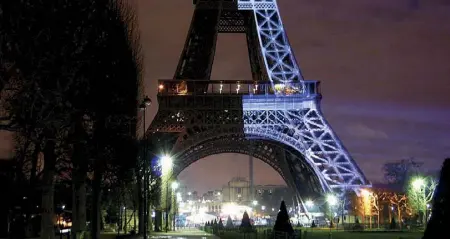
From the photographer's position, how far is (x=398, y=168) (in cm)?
12094

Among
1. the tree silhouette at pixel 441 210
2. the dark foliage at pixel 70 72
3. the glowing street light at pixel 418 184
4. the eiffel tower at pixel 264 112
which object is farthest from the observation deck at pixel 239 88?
the tree silhouette at pixel 441 210

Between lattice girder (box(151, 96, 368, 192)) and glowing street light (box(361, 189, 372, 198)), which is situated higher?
lattice girder (box(151, 96, 368, 192))

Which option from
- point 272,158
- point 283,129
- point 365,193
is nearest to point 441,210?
point 365,193

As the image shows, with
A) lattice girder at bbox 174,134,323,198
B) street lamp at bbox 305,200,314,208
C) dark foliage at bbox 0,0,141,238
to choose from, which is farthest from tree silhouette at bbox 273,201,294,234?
street lamp at bbox 305,200,314,208

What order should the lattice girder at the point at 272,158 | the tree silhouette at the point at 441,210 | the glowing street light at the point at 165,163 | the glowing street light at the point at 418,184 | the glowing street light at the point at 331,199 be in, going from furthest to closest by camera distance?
the lattice girder at the point at 272,158 → the glowing street light at the point at 418,184 → the glowing street light at the point at 331,199 → the glowing street light at the point at 165,163 → the tree silhouette at the point at 441,210

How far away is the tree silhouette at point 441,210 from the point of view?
44.9ft

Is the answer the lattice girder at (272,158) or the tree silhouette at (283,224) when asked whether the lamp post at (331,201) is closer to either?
the lattice girder at (272,158)

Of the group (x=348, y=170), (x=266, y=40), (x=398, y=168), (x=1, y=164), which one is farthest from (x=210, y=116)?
(x=398, y=168)

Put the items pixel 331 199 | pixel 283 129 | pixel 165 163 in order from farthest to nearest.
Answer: pixel 283 129 < pixel 331 199 < pixel 165 163

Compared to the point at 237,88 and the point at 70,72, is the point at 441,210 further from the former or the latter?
the point at 237,88

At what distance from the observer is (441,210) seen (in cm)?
1391

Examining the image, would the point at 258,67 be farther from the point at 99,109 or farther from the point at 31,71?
the point at 31,71

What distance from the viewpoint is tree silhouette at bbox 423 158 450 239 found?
44.9 feet

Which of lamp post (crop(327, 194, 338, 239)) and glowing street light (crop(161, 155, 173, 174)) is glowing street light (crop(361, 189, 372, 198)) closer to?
lamp post (crop(327, 194, 338, 239))
